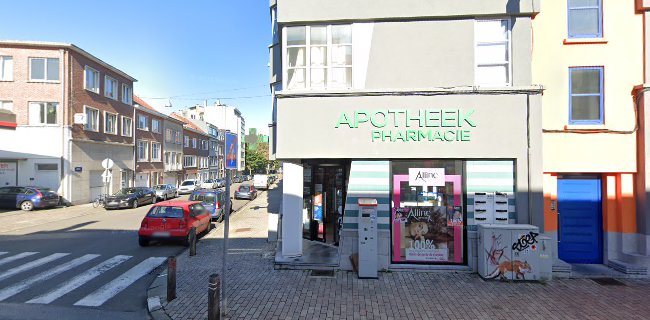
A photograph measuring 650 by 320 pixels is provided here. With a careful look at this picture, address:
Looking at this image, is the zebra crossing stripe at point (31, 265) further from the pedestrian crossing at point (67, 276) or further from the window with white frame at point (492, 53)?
the window with white frame at point (492, 53)

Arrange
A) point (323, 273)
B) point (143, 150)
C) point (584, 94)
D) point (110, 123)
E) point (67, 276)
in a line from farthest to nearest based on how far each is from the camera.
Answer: point (143, 150) < point (110, 123) < point (584, 94) < point (323, 273) < point (67, 276)

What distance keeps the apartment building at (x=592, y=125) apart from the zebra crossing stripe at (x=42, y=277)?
39.0 feet

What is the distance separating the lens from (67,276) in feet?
23.5

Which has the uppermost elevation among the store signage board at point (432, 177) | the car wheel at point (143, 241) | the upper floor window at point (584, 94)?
the upper floor window at point (584, 94)

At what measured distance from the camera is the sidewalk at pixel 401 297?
5370mm

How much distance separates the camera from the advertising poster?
25.0 ft

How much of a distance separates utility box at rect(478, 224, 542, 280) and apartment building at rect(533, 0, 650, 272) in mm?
1201

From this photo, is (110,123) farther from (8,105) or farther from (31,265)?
(31,265)

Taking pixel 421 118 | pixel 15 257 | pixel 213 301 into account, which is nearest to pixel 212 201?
pixel 15 257

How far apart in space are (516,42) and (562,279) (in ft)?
18.6

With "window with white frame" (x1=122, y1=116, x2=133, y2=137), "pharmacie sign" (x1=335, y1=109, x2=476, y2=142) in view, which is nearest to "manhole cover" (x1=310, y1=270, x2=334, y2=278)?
"pharmacie sign" (x1=335, y1=109, x2=476, y2=142)

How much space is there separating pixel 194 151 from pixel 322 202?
40727 mm

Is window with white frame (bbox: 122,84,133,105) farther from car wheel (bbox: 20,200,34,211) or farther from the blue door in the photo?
the blue door

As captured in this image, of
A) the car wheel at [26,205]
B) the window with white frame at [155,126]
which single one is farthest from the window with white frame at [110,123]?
the car wheel at [26,205]
